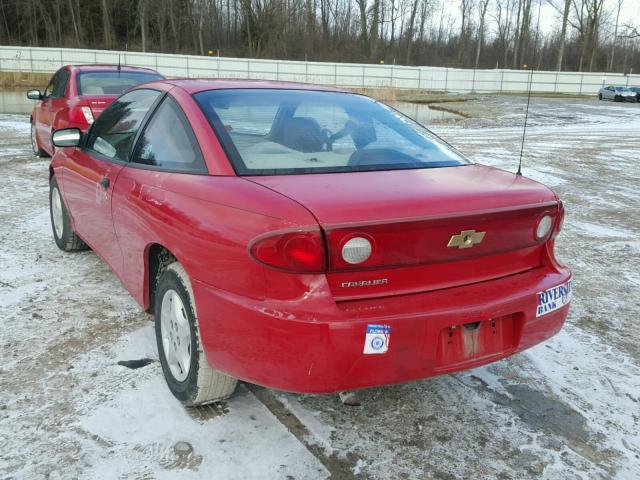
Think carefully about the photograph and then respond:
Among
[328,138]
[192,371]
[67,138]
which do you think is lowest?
[192,371]

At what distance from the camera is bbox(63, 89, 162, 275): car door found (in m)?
3.38

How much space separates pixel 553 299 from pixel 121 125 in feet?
8.81

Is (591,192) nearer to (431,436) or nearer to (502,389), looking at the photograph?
(502,389)

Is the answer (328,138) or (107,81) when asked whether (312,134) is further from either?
(107,81)

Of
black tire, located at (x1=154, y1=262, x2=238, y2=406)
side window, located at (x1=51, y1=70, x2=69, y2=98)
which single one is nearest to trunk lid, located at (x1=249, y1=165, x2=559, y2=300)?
black tire, located at (x1=154, y1=262, x2=238, y2=406)

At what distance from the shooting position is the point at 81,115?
7367 mm

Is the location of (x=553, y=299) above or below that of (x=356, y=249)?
below

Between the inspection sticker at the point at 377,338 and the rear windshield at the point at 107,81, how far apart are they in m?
6.70

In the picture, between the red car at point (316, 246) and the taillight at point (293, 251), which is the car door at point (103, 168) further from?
the taillight at point (293, 251)

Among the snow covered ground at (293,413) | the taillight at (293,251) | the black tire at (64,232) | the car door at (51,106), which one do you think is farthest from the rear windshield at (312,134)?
the car door at (51,106)

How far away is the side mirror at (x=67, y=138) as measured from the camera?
3.99 meters

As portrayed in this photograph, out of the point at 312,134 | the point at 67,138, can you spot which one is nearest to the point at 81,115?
the point at 67,138

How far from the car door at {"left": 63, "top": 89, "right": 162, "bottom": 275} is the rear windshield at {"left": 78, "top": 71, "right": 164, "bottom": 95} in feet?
13.2

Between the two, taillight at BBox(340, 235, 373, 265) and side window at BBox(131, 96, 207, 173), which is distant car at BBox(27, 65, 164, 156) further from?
taillight at BBox(340, 235, 373, 265)
